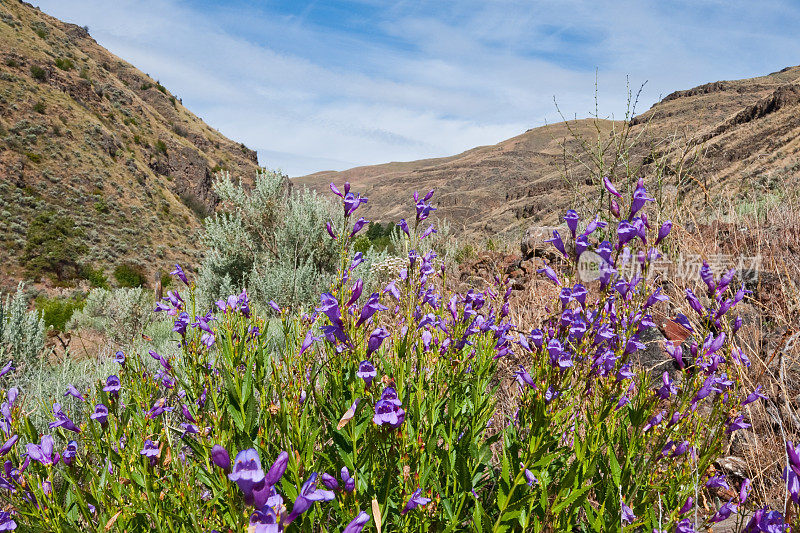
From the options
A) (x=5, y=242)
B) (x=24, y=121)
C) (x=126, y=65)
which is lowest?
(x=5, y=242)

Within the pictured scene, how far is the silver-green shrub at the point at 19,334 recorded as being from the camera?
5.46 metres

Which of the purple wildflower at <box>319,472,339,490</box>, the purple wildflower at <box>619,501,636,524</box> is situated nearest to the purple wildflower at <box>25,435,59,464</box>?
the purple wildflower at <box>319,472,339,490</box>

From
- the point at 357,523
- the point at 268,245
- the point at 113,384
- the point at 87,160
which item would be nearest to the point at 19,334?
the point at 268,245

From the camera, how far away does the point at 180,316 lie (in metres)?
2.01

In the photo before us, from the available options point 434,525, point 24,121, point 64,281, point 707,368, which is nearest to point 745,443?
point 707,368

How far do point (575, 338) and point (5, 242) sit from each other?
25.3m

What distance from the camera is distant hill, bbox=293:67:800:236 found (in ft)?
39.1

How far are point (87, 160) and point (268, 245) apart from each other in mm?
25292

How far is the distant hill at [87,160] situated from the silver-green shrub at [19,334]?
16.9 meters

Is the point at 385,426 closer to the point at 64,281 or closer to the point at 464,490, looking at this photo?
the point at 464,490

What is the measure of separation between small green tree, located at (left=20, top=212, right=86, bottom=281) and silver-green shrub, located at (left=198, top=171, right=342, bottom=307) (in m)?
16.7

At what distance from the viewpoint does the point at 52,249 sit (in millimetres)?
19938

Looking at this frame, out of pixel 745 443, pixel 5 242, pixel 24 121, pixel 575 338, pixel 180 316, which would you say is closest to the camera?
pixel 575 338

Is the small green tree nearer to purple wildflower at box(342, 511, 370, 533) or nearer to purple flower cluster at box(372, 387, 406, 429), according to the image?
purple flower cluster at box(372, 387, 406, 429)
